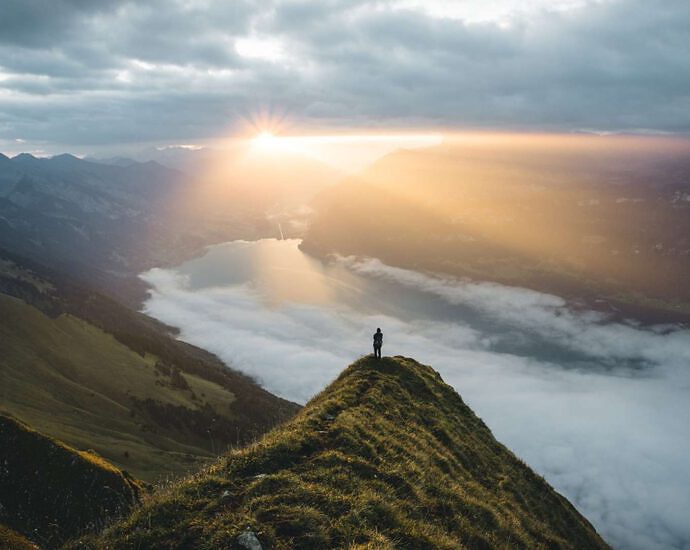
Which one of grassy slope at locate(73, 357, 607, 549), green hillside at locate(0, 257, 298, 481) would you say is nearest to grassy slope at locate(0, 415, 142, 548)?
grassy slope at locate(73, 357, 607, 549)

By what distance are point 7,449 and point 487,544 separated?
30.2 m

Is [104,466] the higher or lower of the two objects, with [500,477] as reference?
lower

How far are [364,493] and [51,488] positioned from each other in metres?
21.1

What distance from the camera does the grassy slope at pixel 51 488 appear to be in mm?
25625

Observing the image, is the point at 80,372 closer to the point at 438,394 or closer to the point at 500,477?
the point at 438,394

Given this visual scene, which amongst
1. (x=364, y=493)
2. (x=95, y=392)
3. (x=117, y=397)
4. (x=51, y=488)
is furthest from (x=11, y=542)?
(x=117, y=397)

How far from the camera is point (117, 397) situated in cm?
11519

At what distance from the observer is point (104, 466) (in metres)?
31.0

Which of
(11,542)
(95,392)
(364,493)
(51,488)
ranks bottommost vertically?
(95,392)

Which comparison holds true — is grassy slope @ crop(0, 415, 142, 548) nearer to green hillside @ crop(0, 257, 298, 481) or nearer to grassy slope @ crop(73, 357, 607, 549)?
grassy slope @ crop(73, 357, 607, 549)

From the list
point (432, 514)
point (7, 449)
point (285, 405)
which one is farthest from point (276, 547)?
point (285, 405)

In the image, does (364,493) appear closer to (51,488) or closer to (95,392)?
(51,488)

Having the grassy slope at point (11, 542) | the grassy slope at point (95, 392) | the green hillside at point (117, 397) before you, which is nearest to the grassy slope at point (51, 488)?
the grassy slope at point (11, 542)

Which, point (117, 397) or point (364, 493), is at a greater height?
point (364, 493)
